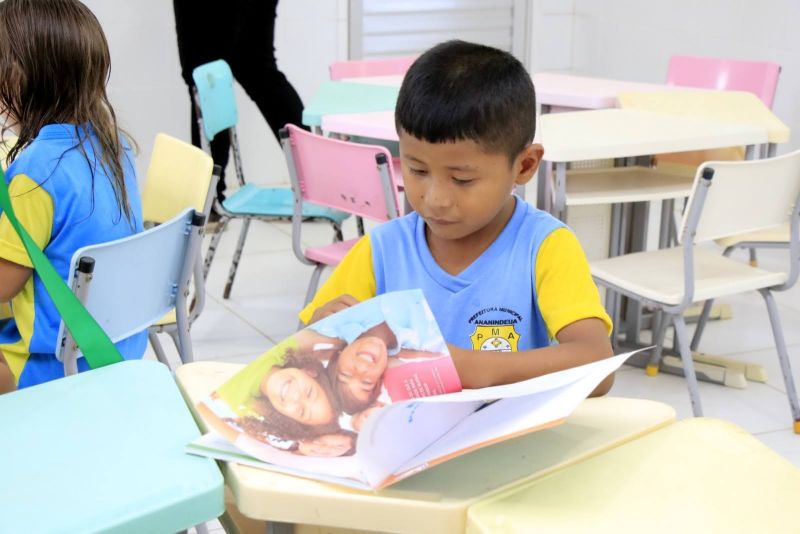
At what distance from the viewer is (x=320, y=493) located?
821 mm

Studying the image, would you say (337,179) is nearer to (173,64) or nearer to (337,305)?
(337,305)

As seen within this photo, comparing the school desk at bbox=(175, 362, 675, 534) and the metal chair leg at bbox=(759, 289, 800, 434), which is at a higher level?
the school desk at bbox=(175, 362, 675, 534)

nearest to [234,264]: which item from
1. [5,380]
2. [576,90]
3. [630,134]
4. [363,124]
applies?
[363,124]

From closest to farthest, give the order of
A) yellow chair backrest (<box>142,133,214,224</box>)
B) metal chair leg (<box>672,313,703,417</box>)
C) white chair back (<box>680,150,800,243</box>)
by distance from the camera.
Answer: yellow chair backrest (<box>142,133,214,224</box>)
white chair back (<box>680,150,800,243</box>)
metal chair leg (<box>672,313,703,417</box>)

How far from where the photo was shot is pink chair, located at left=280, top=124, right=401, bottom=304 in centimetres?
245

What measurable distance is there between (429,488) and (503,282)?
45 cm

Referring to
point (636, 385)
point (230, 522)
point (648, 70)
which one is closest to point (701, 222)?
point (636, 385)

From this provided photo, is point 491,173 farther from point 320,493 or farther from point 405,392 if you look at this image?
point 320,493

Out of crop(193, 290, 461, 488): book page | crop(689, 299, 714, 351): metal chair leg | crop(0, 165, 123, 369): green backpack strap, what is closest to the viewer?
crop(193, 290, 461, 488): book page

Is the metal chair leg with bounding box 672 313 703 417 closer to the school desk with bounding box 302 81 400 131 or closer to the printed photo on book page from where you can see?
the school desk with bounding box 302 81 400 131

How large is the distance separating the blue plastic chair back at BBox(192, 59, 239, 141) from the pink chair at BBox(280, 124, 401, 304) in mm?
706

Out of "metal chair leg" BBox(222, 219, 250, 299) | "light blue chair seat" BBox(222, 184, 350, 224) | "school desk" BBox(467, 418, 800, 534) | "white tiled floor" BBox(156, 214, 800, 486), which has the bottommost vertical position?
"white tiled floor" BBox(156, 214, 800, 486)

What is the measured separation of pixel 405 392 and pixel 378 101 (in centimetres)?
245

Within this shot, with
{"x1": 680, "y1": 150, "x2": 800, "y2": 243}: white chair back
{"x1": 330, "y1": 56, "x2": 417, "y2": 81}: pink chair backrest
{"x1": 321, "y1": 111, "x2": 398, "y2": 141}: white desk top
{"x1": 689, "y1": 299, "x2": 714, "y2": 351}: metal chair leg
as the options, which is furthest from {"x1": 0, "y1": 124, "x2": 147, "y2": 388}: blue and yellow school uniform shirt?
{"x1": 330, "y1": 56, "x2": 417, "y2": 81}: pink chair backrest
